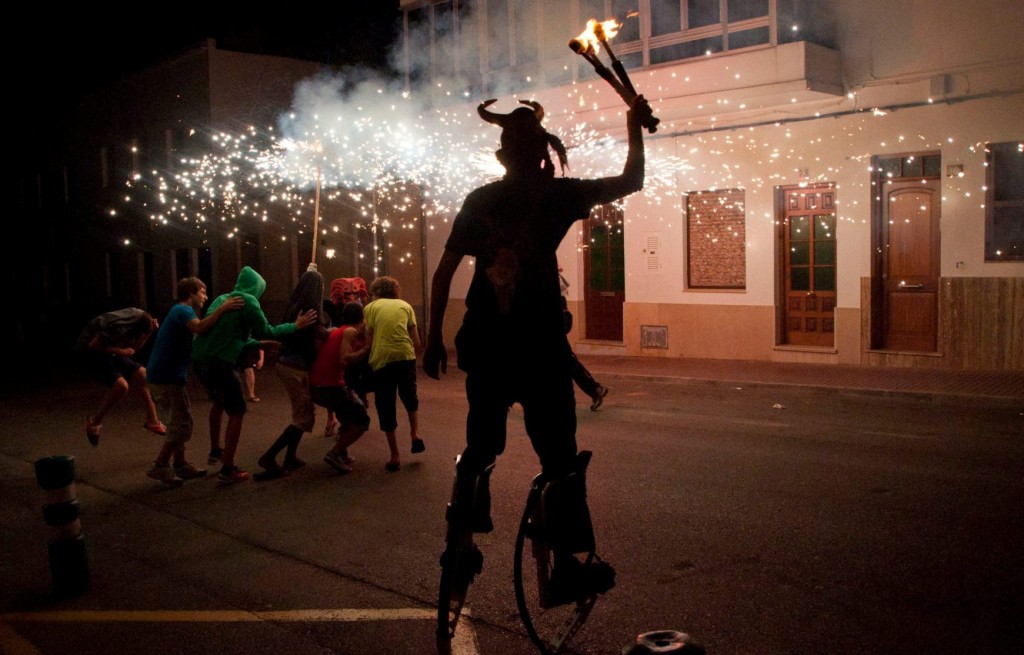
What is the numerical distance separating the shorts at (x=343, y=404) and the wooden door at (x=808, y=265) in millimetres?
9667

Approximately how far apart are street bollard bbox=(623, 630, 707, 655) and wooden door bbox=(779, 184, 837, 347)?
13528mm

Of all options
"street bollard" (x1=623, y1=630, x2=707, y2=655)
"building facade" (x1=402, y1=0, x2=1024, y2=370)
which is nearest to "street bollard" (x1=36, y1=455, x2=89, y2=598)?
"street bollard" (x1=623, y1=630, x2=707, y2=655)

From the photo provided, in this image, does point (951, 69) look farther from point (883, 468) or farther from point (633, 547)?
point (633, 547)

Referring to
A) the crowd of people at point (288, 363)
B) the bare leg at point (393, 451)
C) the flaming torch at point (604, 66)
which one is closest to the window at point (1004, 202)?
the crowd of people at point (288, 363)

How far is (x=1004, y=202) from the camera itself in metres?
13.9

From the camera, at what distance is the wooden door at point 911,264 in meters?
14.7

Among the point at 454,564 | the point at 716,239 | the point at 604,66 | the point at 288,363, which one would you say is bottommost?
the point at 454,564

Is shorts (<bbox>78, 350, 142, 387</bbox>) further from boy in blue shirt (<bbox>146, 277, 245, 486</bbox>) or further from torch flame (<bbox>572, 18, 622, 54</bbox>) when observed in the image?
torch flame (<bbox>572, 18, 622, 54</bbox>)

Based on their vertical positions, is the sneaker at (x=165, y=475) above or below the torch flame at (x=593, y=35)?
below

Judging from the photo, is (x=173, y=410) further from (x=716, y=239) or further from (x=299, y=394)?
(x=716, y=239)

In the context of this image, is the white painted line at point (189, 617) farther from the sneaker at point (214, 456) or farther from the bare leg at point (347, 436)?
the sneaker at point (214, 456)

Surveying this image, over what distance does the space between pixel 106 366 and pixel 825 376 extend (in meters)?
9.40

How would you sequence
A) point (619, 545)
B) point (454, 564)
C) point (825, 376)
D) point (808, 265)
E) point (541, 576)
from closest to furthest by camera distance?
1. point (454, 564)
2. point (541, 576)
3. point (619, 545)
4. point (825, 376)
5. point (808, 265)

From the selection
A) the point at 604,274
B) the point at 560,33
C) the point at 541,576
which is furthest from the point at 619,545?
the point at 560,33
